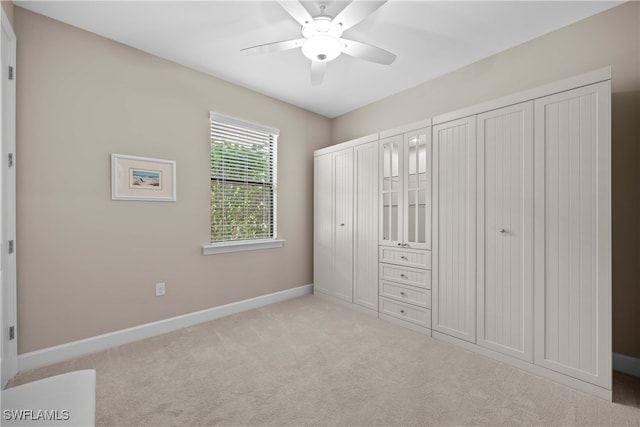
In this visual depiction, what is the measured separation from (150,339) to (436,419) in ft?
8.18

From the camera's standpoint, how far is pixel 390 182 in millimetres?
3213

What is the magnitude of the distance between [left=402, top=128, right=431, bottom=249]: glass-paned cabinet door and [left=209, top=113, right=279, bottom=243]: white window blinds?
1711 millimetres

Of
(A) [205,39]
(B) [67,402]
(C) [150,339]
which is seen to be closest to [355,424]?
(B) [67,402]

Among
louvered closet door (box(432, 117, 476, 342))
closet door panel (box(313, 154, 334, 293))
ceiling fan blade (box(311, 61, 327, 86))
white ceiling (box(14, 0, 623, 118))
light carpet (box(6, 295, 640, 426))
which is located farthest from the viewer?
closet door panel (box(313, 154, 334, 293))

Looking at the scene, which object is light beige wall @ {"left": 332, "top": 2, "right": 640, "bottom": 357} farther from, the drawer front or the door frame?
the door frame

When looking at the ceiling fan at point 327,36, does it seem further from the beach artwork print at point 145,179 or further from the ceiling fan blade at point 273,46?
the beach artwork print at point 145,179

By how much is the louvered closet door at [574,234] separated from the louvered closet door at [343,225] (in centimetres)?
191

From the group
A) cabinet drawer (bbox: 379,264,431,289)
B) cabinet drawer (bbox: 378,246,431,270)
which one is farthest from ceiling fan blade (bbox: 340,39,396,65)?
cabinet drawer (bbox: 379,264,431,289)

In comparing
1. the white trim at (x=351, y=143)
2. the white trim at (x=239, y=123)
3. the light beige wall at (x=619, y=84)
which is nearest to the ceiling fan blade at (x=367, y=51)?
the white trim at (x=351, y=143)

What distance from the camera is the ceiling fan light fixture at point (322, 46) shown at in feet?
6.98

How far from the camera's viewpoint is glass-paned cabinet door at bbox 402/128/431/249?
287cm

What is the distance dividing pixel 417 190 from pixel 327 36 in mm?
1611

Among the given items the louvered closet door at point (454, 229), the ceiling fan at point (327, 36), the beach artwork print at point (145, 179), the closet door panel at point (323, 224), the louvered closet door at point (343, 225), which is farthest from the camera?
the closet door panel at point (323, 224)

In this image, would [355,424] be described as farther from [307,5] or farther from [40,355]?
[307,5]
